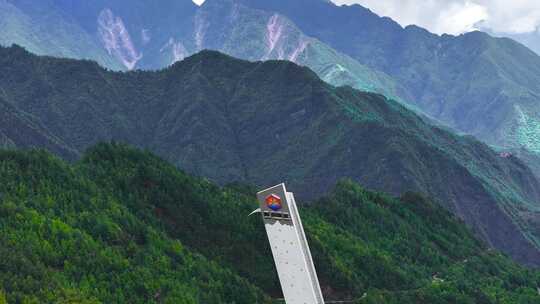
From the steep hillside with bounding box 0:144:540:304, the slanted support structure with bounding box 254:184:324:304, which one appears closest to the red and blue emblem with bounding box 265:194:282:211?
the slanted support structure with bounding box 254:184:324:304

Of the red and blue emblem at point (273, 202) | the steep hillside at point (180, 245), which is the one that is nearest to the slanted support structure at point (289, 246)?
the red and blue emblem at point (273, 202)

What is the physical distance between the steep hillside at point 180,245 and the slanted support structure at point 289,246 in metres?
17.5

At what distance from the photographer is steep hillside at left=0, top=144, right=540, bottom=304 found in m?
50.3

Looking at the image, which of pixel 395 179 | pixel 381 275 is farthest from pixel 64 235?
pixel 395 179

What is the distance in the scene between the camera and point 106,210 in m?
60.9

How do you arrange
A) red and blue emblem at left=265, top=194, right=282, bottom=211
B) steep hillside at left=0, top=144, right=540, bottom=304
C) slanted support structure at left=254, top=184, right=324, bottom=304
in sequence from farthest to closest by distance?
steep hillside at left=0, top=144, right=540, bottom=304
red and blue emblem at left=265, top=194, right=282, bottom=211
slanted support structure at left=254, top=184, right=324, bottom=304

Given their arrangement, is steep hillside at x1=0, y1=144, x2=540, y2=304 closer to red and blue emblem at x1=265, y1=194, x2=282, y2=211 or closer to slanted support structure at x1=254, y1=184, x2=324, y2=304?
slanted support structure at x1=254, y1=184, x2=324, y2=304

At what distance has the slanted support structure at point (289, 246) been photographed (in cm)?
3456

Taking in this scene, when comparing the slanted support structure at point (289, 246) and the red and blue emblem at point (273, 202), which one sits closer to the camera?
the slanted support structure at point (289, 246)

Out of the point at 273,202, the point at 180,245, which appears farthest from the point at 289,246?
the point at 180,245

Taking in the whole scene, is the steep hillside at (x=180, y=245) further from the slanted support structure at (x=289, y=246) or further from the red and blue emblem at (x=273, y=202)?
the red and blue emblem at (x=273, y=202)

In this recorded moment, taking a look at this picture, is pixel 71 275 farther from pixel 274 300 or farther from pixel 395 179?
pixel 395 179

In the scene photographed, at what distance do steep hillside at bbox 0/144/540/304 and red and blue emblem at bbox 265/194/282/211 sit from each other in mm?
18114

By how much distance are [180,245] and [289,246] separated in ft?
94.8
